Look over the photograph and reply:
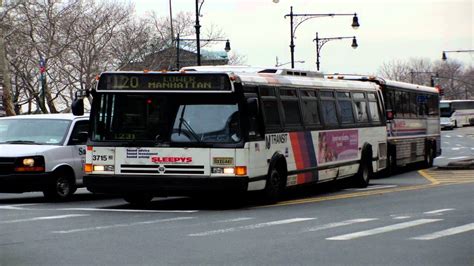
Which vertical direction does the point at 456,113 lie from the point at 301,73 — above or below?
below

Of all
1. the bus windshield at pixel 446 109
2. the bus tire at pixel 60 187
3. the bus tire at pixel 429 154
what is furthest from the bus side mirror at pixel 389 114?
the bus windshield at pixel 446 109

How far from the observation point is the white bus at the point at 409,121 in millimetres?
32625

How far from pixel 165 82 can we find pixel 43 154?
320cm

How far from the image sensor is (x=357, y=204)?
1948 cm

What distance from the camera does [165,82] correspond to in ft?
60.5

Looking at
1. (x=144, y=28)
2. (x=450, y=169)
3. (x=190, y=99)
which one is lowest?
(x=450, y=169)

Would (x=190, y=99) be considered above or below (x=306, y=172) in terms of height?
above

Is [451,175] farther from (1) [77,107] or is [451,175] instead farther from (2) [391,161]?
(1) [77,107]

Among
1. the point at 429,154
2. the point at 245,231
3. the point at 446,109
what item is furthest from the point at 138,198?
the point at 446,109

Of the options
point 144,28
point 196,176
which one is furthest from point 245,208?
point 144,28

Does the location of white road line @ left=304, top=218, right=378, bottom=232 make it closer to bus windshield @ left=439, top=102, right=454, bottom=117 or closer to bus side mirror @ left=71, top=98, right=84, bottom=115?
bus side mirror @ left=71, top=98, right=84, bottom=115

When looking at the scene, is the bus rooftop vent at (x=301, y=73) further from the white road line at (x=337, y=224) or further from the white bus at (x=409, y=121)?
the white road line at (x=337, y=224)

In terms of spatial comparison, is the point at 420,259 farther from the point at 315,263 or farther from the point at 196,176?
the point at 196,176

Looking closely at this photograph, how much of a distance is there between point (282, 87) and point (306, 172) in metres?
1.98
